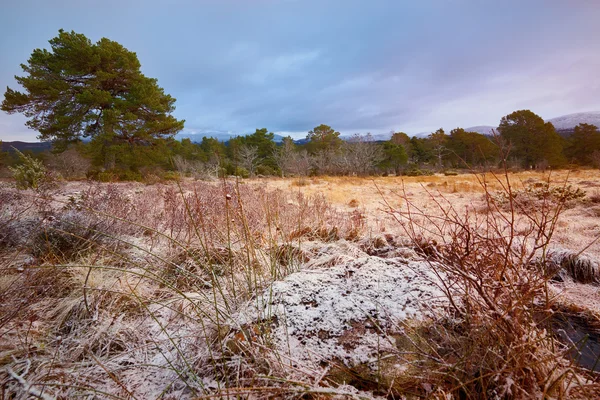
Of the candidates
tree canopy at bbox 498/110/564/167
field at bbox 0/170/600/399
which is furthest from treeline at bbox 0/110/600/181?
field at bbox 0/170/600/399

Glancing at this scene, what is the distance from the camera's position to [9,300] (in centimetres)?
147

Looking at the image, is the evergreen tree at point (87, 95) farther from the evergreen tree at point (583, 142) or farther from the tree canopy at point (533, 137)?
the evergreen tree at point (583, 142)

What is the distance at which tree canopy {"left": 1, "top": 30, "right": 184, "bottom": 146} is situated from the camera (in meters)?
12.5

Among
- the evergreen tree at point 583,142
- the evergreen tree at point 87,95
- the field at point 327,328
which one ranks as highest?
the evergreen tree at point 87,95

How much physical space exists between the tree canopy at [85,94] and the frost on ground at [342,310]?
16020 mm

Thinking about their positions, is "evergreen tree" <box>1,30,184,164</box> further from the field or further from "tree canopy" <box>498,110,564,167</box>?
"tree canopy" <box>498,110,564,167</box>

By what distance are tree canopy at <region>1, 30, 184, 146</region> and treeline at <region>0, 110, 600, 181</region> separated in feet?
3.33


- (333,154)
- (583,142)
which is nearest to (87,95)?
(333,154)

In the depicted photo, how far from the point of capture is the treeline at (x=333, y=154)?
14.2m

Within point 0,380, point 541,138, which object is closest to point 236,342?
point 0,380

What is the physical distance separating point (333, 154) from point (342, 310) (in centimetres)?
2733

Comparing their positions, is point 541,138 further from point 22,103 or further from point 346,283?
point 22,103

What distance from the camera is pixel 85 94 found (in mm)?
12305

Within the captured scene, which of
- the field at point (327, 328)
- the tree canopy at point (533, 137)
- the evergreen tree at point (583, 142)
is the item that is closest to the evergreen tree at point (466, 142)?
the tree canopy at point (533, 137)
